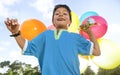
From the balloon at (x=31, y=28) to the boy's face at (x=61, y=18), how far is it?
4.00 ft

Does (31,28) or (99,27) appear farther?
(99,27)

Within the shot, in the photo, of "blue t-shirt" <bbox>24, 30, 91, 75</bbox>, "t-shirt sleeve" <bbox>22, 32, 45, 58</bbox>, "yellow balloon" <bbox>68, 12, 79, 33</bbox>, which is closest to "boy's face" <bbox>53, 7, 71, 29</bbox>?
"blue t-shirt" <bbox>24, 30, 91, 75</bbox>

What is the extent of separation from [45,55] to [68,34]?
0.85ft

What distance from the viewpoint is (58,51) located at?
2.25 metres

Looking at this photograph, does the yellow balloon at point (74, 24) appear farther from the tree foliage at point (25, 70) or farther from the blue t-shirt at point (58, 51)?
the tree foliage at point (25, 70)

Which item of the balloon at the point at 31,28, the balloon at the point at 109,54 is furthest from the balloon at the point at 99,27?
the balloon at the point at 31,28

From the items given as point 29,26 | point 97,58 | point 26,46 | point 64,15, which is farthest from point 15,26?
point 97,58

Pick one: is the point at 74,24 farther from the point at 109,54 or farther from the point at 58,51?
the point at 58,51

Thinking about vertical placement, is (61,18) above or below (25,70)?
above

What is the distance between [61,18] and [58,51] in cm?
28

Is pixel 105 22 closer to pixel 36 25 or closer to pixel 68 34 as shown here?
pixel 36 25

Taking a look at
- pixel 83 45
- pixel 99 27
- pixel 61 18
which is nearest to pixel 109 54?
pixel 99 27

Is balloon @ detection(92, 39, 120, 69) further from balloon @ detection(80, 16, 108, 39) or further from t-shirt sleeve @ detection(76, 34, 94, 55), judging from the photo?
t-shirt sleeve @ detection(76, 34, 94, 55)

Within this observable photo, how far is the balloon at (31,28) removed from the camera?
360cm
